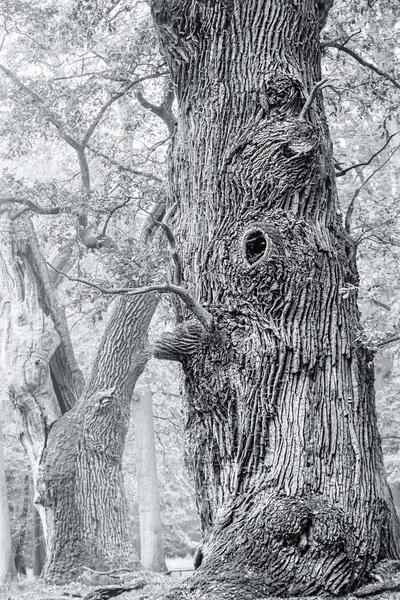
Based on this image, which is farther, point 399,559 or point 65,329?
point 65,329

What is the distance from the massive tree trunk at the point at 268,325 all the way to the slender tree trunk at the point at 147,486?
1521 centimetres

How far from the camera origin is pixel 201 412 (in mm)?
4836

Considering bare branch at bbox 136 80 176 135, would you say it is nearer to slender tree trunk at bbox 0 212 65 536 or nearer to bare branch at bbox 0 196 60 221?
bare branch at bbox 0 196 60 221

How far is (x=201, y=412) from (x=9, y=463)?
24.0m

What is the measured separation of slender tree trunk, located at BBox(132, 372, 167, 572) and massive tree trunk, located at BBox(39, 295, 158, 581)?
8.06 m

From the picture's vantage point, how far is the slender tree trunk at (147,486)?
2038 centimetres

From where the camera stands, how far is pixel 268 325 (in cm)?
466

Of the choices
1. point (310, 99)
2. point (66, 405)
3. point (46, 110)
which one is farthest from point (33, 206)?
point (310, 99)

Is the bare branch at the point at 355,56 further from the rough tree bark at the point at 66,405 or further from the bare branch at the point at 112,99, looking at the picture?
the rough tree bark at the point at 66,405

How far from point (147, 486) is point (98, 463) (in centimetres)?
962

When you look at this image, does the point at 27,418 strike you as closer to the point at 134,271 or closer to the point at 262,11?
the point at 134,271

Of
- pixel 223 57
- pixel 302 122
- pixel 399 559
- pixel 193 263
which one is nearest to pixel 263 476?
pixel 399 559

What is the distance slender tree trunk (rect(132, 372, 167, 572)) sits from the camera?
66.8 ft

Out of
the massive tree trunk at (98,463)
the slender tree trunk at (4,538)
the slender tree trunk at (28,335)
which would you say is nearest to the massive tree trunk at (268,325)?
the massive tree trunk at (98,463)
